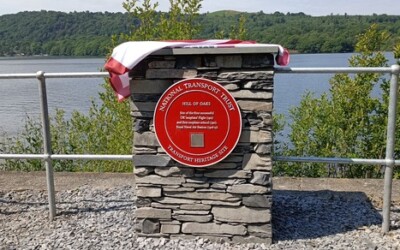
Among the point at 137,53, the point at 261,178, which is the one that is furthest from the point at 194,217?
the point at 137,53

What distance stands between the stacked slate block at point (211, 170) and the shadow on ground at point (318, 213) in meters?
0.42

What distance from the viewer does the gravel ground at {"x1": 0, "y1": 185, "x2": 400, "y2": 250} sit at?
391 centimetres

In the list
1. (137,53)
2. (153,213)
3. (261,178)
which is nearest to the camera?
(137,53)

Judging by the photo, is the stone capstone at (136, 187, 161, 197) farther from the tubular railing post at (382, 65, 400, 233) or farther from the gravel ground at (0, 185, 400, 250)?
the tubular railing post at (382, 65, 400, 233)

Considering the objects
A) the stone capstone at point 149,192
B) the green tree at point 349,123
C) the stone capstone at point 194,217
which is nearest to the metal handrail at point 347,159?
the stone capstone at point 149,192

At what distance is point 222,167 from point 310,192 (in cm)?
151

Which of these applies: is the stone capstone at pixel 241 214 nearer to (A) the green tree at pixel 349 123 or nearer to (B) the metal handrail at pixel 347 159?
(B) the metal handrail at pixel 347 159

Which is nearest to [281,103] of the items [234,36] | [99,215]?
[234,36]

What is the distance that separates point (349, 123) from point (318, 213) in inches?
94.9

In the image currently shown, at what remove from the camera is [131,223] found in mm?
4367

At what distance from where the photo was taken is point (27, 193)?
5.34m

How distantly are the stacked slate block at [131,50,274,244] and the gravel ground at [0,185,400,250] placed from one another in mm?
151

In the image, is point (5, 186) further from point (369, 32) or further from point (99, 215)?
point (369, 32)

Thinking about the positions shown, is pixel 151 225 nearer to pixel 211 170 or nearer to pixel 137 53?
pixel 211 170
